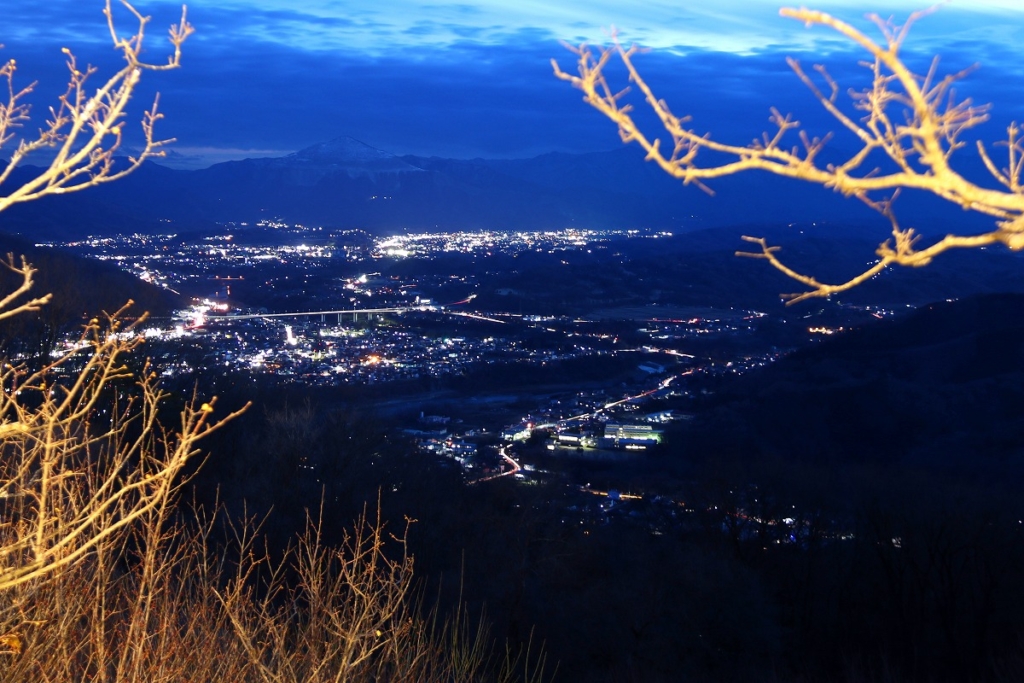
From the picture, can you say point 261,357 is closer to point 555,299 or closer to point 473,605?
point 473,605

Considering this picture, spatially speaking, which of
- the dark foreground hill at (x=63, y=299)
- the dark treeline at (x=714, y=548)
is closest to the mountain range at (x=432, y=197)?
the dark foreground hill at (x=63, y=299)

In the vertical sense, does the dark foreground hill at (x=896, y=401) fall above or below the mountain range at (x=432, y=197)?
below

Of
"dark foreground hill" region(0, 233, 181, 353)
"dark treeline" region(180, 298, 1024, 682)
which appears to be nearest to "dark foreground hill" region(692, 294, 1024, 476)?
"dark treeline" region(180, 298, 1024, 682)

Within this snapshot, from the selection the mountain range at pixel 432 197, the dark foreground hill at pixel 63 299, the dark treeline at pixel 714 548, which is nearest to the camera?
the dark treeline at pixel 714 548

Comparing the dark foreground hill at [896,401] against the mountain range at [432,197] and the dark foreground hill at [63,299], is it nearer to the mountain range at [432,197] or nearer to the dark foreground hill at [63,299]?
the dark foreground hill at [63,299]

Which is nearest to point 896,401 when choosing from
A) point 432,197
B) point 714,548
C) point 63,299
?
point 714,548

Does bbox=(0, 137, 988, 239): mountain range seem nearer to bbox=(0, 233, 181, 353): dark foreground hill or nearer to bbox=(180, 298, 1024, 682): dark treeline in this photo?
bbox=(0, 233, 181, 353): dark foreground hill

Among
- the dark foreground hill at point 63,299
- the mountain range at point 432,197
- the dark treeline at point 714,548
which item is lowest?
the dark treeline at point 714,548

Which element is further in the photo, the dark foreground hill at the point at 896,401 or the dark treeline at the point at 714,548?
the dark foreground hill at the point at 896,401

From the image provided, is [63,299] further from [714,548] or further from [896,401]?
[896,401]
